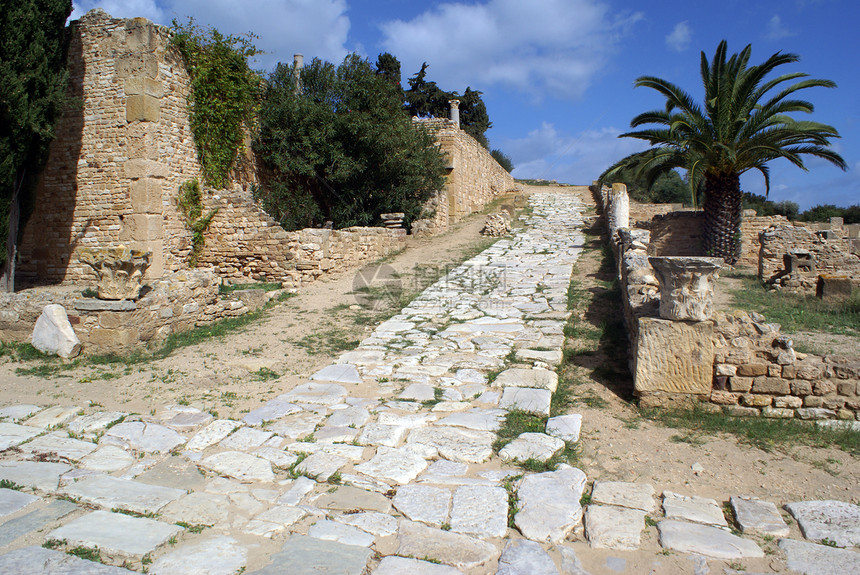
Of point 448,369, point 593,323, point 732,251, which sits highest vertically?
point 732,251

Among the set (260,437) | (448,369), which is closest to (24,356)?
(260,437)

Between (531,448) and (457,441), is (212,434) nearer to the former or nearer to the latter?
(457,441)

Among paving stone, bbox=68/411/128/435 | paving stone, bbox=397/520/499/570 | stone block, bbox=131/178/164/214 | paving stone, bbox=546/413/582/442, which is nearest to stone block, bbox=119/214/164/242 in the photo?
stone block, bbox=131/178/164/214

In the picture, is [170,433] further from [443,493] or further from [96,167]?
[96,167]

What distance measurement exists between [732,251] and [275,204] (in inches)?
475

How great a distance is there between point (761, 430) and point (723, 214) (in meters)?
11.4

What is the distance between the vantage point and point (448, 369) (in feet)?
20.0

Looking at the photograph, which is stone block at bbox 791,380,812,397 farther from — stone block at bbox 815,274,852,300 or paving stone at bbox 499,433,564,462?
stone block at bbox 815,274,852,300

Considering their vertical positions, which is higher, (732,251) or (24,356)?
(732,251)

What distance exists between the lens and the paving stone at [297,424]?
448 cm

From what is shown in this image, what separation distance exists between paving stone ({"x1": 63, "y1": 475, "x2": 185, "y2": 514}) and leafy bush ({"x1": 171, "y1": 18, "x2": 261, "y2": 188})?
33.9ft

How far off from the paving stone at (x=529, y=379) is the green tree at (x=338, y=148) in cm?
979

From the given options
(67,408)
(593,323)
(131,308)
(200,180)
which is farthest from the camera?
(200,180)

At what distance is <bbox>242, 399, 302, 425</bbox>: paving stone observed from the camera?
474 centimetres
